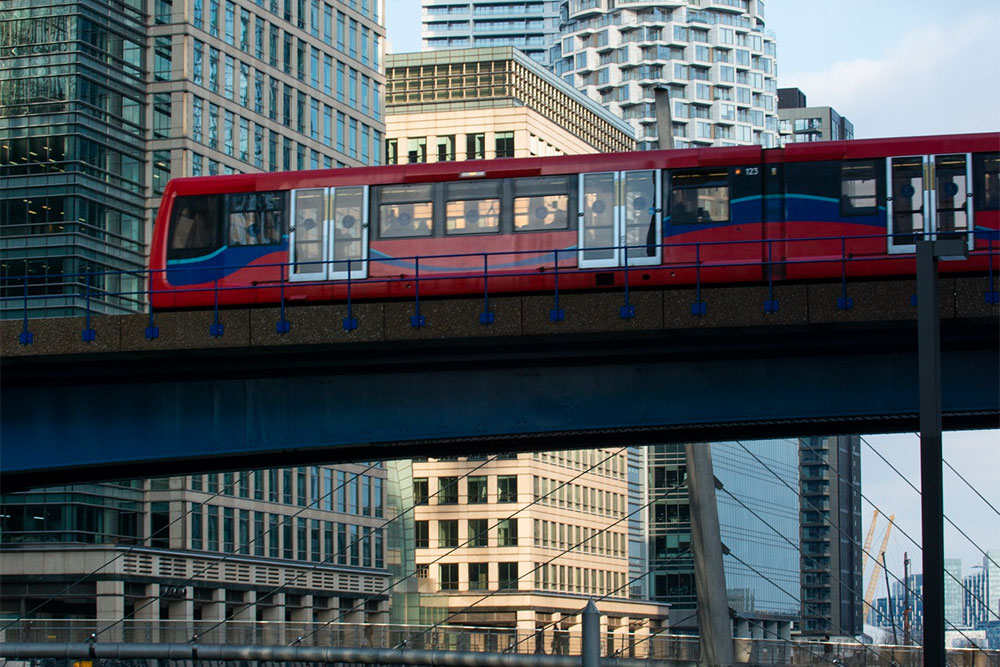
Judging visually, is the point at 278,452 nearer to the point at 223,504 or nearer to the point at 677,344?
the point at 677,344

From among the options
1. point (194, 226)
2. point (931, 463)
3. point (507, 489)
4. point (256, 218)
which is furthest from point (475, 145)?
point (931, 463)

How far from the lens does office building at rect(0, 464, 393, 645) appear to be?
80.6 metres

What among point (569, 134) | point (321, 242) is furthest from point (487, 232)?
point (569, 134)

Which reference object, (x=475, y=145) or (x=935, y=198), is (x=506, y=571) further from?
(x=935, y=198)

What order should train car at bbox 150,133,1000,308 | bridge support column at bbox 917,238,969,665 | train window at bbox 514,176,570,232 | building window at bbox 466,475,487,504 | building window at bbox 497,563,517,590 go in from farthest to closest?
building window at bbox 466,475,487,504 → building window at bbox 497,563,517,590 → train window at bbox 514,176,570,232 → train car at bbox 150,133,1000,308 → bridge support column at bbox 917,238,969,665

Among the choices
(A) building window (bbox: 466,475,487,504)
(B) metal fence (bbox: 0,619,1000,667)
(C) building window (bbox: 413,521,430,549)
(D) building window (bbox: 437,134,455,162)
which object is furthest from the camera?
(D) building window (bbox: 437,134,455,162)

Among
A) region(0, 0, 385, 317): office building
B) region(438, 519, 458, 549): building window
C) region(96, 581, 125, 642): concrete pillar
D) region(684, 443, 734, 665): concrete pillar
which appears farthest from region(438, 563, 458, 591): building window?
region(684, 443, 734, 665): concrete pillar

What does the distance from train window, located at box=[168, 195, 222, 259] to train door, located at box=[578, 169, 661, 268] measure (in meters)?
7.79

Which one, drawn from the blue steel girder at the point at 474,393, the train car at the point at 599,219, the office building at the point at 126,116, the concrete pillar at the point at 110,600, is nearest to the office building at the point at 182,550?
the concrete pillar at the point at 110,600

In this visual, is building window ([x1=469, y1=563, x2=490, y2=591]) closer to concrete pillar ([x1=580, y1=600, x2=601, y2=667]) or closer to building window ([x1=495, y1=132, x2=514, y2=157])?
building window ([x1=495, y1=132, x2=514, y2=157])

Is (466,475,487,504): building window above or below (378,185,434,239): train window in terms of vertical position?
below

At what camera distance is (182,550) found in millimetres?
86875

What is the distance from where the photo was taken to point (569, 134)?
14262 centimetres

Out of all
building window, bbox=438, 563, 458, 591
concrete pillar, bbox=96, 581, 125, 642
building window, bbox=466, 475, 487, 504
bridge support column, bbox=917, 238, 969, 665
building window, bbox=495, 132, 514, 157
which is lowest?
building window, bbox=438, 563, 458, 591
